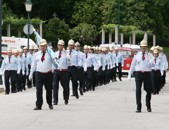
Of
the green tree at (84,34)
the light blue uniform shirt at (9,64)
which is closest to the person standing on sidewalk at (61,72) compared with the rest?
the light blue uniform shirt at (9,64)

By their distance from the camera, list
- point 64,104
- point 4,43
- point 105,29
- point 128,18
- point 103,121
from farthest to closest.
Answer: point 128,18 < point 105,29 < point 4,43 < point 64,104 < point 103,121

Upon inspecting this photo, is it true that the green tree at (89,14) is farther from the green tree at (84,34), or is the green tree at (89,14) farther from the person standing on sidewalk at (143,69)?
the person standing on sidewalk at (143,69)

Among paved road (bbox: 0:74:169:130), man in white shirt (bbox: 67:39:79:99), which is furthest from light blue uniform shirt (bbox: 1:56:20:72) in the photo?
paved road (bbox: 0:74:169:130)

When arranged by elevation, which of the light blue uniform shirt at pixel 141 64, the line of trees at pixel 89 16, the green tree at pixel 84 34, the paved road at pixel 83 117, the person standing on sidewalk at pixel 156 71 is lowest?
the paved road at pixel 83 117

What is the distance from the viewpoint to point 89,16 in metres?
80.9

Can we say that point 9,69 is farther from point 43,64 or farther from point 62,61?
point 43,64

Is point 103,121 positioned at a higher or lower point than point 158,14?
lower

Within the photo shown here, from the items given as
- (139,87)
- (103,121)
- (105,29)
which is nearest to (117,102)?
(139,87)

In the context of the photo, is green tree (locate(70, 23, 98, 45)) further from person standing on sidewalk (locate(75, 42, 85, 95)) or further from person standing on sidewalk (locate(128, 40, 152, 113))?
person standing on sidewalk (locate(128, 40, 152, 113))

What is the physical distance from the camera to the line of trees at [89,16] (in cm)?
7475

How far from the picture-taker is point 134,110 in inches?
762

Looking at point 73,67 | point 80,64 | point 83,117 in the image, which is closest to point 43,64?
point 83,117

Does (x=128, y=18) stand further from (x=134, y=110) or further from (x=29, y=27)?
(x=134, y=110)

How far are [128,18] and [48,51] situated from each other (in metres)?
57.0
